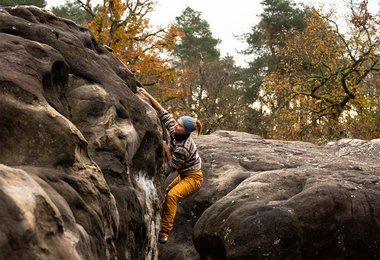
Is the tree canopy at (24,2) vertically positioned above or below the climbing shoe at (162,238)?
above

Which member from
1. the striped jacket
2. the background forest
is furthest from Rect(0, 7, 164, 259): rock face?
the background forest

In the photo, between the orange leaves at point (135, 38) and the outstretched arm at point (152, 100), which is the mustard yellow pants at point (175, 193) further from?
the orange leaves at point (135, 38)

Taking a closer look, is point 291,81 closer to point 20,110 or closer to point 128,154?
point 128,154

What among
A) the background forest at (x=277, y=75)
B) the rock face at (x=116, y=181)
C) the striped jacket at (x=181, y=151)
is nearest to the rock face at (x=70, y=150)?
the rock face at (x=116, y=181)

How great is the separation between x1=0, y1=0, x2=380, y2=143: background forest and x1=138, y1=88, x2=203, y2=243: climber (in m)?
13.0

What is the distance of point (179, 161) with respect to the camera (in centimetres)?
859

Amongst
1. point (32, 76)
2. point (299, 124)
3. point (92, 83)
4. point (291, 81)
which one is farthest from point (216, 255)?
point (291, 81)

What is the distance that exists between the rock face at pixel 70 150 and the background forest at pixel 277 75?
1461 centimetres

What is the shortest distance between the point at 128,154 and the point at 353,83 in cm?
1999

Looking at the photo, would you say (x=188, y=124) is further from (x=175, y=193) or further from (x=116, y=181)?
(x=116, y=181)

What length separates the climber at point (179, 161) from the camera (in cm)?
830

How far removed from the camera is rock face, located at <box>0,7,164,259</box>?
3.64 metres

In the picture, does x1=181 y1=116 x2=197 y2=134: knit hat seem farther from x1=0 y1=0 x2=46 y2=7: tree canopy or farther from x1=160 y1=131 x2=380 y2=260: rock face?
x1=0 y1=0 x2=46 y2=7: tree canopy

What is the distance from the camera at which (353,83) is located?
81.8ft
